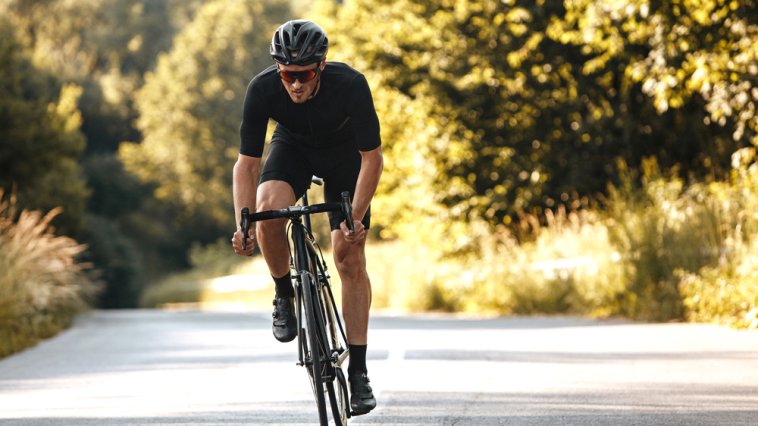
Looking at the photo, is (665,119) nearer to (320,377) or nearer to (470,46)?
(470,46)

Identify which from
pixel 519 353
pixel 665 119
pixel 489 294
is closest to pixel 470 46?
pixel 665 119

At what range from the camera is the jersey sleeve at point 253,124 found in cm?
707

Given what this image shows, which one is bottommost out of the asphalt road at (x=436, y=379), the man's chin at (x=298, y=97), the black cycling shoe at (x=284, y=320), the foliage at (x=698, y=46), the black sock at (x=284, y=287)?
the asphalt road at (x=436, y=379)

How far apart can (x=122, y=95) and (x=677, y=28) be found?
67.5 m

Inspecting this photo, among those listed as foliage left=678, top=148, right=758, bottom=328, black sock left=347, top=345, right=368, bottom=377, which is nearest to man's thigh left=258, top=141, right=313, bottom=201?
black sock left=347, top=345, right=368, bottom=377

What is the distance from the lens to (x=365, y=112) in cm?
700

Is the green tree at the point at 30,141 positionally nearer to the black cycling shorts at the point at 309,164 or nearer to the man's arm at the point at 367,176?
the black cycling shorts at the point at 309,164

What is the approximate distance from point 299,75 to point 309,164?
0.71m

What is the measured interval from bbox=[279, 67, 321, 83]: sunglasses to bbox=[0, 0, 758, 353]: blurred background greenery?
27.7ft

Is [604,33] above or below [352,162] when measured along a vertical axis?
above

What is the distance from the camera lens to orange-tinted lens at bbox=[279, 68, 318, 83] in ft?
22.7

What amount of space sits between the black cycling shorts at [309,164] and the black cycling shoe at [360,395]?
30.2 inches

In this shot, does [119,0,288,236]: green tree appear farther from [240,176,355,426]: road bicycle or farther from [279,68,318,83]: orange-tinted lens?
[279,68,318,83]: orange-tinted lens

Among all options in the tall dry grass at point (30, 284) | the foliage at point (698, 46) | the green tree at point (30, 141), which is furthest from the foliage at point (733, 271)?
the green tree at point (30, 141)
